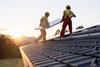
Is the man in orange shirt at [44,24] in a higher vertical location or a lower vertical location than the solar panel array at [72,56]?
higher

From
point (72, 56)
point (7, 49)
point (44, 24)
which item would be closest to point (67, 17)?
point (44, 24)

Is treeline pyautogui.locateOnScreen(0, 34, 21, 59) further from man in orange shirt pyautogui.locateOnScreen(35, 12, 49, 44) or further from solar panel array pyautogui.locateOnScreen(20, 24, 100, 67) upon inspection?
solar panel array pyautogui.locateOnScreen(20, 24, 100, 67)

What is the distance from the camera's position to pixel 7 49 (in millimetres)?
59469

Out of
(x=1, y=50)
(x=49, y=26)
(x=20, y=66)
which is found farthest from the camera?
(x=1, y=50)

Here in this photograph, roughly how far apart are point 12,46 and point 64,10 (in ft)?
148

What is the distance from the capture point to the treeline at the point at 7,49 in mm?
58594

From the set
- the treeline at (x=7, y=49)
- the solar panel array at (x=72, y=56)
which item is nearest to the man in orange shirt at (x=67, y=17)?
the solar panel array at (x=72, y=56)

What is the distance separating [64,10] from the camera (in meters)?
16.1

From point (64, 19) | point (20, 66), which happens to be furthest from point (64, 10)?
point (20, 66)

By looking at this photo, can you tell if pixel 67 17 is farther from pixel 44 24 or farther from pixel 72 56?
pixel 72 56

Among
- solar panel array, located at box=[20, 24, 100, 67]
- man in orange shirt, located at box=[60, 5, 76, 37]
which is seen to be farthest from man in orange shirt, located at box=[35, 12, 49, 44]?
solar panel array, located at box=[20, 24, 100, 67]

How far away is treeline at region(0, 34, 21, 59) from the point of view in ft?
192

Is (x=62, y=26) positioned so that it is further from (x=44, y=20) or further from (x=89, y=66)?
(x=89, y=66)

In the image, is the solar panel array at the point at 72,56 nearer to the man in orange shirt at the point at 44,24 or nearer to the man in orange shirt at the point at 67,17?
the man in orange shirt at the point at 67,17
